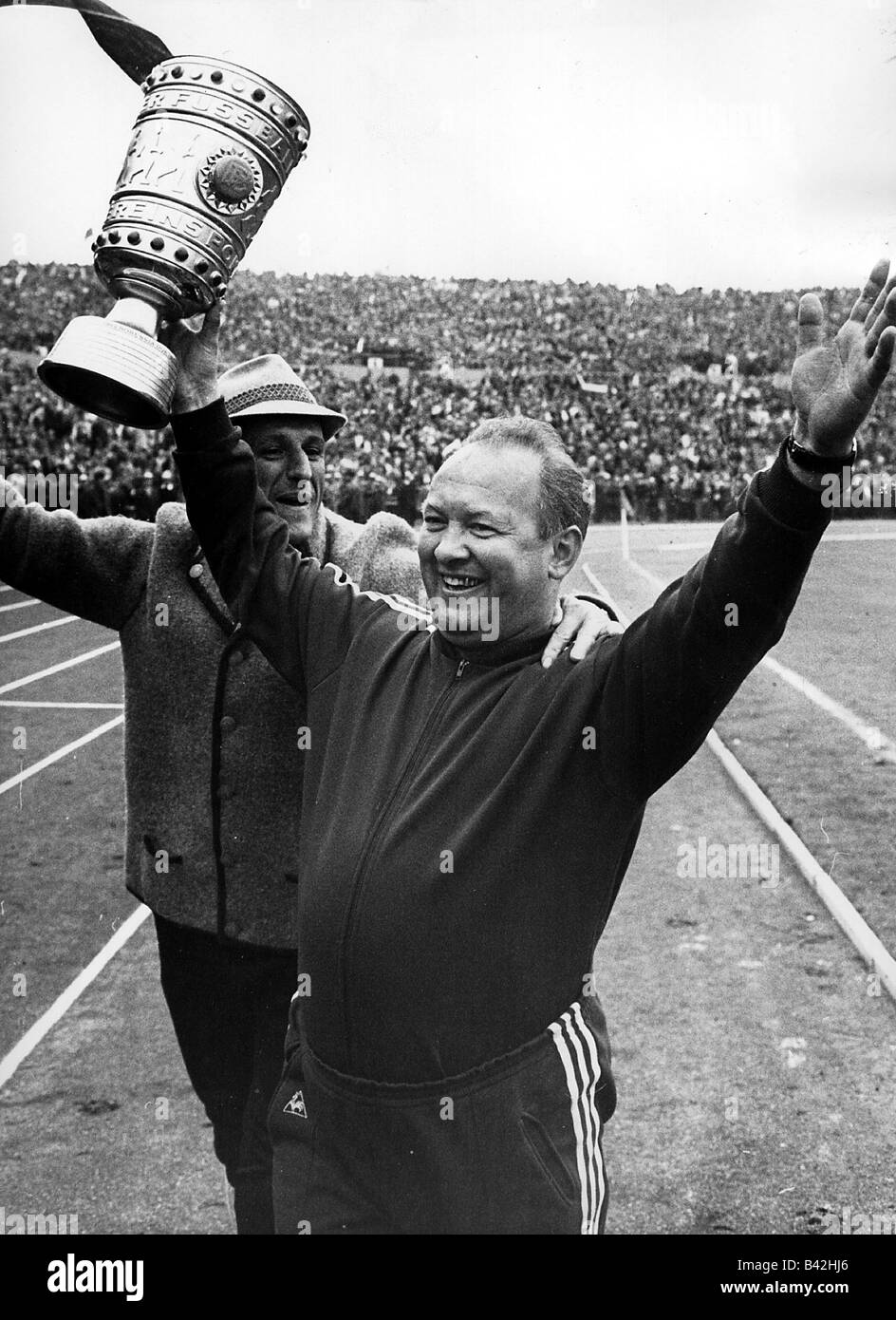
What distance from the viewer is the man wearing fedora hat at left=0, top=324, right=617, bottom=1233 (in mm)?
2609

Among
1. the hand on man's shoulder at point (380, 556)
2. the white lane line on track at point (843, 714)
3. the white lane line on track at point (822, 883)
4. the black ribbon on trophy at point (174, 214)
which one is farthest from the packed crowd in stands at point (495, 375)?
the black ribbon on trophy at point (174, 214)

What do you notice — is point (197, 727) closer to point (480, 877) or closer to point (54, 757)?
point (480, 877)

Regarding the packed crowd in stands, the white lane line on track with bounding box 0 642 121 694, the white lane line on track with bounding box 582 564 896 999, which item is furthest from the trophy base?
the packed crowd in stands

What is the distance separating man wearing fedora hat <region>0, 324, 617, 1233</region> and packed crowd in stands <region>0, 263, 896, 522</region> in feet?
60.0

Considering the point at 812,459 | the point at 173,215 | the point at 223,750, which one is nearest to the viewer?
the point at 812,459

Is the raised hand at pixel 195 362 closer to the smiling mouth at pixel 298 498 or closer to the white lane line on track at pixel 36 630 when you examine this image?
the smiling mouth at pixel 298 498

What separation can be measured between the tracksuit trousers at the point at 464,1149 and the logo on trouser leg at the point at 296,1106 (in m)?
0.04

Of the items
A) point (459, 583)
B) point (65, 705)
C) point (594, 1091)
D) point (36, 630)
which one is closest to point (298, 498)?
point (459, 583)

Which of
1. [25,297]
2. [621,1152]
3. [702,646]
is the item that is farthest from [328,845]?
[25,297]

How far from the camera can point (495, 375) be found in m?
34.7
